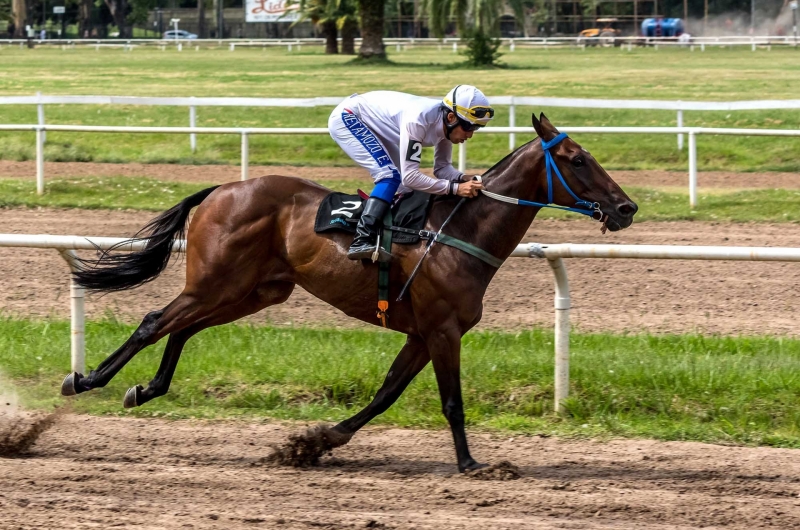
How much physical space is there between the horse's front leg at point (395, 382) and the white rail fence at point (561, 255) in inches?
35.0

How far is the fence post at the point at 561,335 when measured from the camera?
6.07 meters

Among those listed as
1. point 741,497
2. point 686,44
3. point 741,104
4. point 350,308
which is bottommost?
point 741,497

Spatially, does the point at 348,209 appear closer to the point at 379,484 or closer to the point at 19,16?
the point at 379,484

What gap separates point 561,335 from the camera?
609 cm

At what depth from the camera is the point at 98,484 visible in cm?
480

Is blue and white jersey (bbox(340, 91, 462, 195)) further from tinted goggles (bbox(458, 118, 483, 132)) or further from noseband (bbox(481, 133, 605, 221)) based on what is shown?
noseband (bbox(481, 133, 605, 221))

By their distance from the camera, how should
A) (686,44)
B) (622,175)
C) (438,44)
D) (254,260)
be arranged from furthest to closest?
(438,44) → (686,44) → (622,175) → (254,260)

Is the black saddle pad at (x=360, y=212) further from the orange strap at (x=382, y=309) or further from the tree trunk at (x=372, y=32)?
the tree trunk at (x=372, y=32)

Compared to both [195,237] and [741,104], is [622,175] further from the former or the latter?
[195,237]

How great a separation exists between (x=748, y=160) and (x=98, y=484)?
13.3 metres

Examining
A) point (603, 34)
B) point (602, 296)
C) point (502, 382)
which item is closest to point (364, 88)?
point (602, 296)

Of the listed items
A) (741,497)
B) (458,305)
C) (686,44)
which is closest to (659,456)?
(741,497)

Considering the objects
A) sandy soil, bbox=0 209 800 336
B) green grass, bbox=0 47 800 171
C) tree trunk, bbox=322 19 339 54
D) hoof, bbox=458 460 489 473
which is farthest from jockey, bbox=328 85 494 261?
tree trunk, bbox=322 19 339 54

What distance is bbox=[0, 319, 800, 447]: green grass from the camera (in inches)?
235
